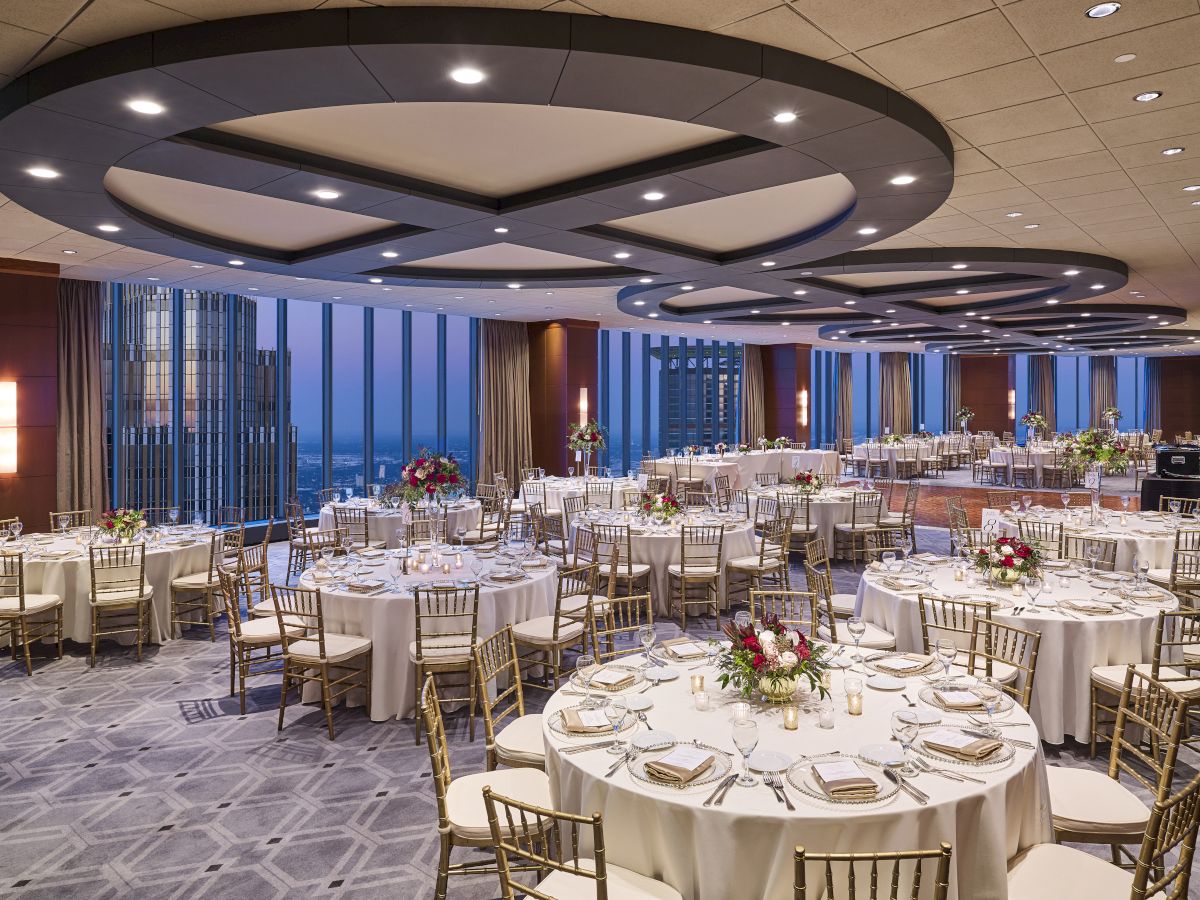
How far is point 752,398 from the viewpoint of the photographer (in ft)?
71.5

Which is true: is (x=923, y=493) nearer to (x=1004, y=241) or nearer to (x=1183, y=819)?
(x=1004, y=241)

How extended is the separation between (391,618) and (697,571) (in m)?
3.28

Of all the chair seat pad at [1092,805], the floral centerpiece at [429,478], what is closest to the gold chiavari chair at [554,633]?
the chair seat pad at [1092,805]

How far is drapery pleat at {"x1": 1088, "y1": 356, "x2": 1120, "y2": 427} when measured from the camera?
2852 cm

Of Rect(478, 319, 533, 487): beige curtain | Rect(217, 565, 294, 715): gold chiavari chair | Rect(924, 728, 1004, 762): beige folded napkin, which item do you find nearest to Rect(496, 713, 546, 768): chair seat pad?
Rect(924, 728, 1004, 762): beige folded napkin

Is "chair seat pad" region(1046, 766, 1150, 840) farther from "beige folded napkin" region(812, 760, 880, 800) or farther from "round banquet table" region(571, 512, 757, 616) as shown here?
"round banquet table" region(571, 512, 757, 616)

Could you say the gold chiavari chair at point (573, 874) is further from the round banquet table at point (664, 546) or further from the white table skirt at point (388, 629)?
the round banquet table at point (664, 546)

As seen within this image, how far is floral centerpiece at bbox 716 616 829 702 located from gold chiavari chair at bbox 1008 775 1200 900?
925 mm

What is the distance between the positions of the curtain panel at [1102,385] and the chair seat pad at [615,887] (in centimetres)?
3181

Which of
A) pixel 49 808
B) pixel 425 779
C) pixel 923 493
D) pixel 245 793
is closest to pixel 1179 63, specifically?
pixel 425 779

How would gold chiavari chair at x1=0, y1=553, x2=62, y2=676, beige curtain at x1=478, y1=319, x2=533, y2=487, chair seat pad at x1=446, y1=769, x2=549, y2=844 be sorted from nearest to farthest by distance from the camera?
chair seat pad at x1=446, y1=769, x2=549, y2=844, gold chiavari chair at x1=0, y1=553, x2=62, y2=676, beige curtain at x1=478, y1=319, x2=533, y2=487

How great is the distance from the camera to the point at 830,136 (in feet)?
13.4

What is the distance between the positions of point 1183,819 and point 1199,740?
196cm

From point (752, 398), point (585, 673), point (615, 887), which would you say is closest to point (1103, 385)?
point (752, 398)
